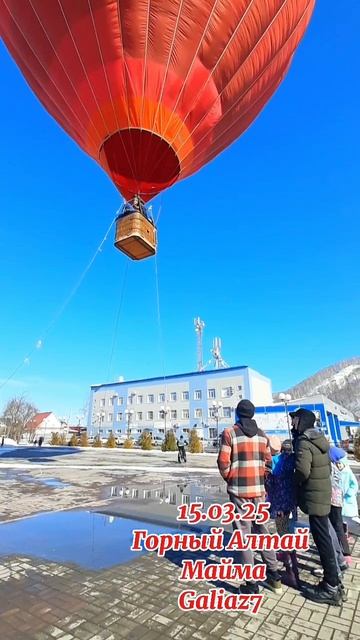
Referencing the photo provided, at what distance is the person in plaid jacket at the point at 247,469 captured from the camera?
10.7 feet

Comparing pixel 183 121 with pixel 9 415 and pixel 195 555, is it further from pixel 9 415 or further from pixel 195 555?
pixel 9 415

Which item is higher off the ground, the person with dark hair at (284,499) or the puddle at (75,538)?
the person with dark hair at (284,499)

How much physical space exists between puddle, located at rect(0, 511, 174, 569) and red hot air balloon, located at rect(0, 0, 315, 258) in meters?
8.08

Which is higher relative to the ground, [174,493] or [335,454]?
[335,454]

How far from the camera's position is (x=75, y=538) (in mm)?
4820

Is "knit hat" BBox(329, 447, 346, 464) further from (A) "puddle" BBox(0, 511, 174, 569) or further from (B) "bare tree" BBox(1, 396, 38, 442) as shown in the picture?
(B) "bare tree" BBox(1, 396, 38, 442)

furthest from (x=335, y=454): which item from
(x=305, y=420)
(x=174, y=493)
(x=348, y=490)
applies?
(x=174, y=493)

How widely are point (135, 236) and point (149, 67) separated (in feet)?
12.3

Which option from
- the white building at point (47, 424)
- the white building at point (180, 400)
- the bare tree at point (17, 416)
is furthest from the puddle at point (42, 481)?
the white building at point (47, 424)

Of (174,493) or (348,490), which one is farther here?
(174,493)

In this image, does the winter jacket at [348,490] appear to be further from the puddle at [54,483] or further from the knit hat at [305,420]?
the puddle at [54,483]

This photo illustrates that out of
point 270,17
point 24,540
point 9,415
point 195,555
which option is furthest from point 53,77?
point 9,415

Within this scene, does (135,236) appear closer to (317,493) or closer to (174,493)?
(174,493)

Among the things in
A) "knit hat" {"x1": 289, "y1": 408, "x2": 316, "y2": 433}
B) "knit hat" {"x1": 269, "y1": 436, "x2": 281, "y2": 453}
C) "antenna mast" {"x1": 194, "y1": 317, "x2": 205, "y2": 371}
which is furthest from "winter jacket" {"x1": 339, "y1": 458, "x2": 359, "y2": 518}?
"antenna mast" {"x1": 194, "y1": 317, "x2": 205, "y2": 371}
